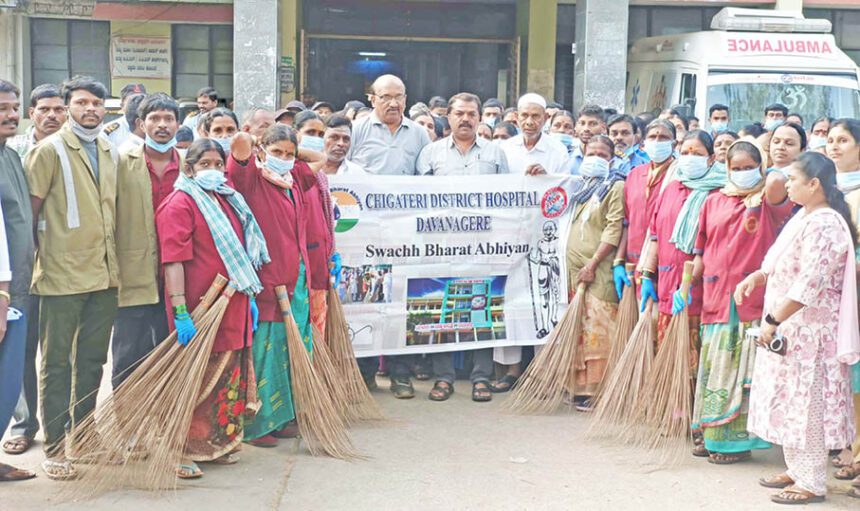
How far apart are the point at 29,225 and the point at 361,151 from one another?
2.51m

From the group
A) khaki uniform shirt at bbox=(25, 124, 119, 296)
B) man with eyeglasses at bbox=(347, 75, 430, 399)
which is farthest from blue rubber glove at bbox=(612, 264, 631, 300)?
khaki uniform shirt at bbox=(25, 124, 119, 296)

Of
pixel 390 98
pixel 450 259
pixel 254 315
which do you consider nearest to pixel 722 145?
pixel 450 259

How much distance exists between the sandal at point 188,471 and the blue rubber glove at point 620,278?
2.59 m

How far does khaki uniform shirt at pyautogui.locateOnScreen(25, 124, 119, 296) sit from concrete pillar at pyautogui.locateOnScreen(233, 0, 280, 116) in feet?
31.6

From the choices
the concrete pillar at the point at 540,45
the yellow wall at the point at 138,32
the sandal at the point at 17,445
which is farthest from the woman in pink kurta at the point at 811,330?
the yellow wall at the point at 138,32

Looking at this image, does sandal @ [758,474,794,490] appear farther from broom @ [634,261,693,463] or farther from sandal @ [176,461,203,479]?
sandal @ [176,461,203,479]

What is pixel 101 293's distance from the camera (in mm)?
4812

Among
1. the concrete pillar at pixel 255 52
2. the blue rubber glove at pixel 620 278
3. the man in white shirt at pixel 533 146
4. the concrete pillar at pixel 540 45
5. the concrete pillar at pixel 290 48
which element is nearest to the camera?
the blue rubber glove at pixel 620 278

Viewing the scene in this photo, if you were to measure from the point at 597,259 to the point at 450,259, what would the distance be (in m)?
0.91

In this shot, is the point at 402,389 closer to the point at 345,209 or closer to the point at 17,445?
the point at 345,209

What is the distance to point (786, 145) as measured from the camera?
512 centimetres

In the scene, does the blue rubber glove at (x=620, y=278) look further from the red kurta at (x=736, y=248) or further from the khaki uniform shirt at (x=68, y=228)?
the khaki uniform shirt at (x=68, y=228)

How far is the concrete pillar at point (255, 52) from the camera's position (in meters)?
14.2

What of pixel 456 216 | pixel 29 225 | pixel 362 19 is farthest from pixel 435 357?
pixel 362 19
